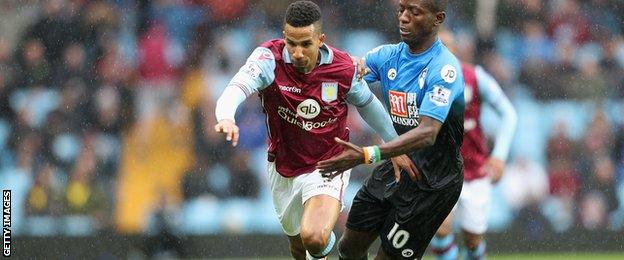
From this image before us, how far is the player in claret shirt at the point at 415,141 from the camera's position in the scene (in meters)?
7.79

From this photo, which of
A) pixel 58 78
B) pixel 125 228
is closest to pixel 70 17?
pixel 58 78

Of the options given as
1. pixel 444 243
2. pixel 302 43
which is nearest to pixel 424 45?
pixel 302 43

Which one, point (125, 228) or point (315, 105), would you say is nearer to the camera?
point (315, 105)

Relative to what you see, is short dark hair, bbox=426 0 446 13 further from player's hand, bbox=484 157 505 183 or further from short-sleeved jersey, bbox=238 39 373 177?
player's hand, bbox=484 157 505 183

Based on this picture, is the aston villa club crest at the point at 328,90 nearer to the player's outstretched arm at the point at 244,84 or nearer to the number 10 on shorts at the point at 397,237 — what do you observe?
the player's outstretched arm at the point at 244,84

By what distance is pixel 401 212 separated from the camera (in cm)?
815

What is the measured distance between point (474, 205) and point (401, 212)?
305 cm

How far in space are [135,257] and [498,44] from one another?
5.19m

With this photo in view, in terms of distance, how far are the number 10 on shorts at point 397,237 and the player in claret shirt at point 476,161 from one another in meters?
2.57

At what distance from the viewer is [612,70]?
1555 centimetres

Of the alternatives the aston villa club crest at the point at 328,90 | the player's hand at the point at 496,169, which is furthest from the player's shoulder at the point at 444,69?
A: the player's hand at the point at 496,169

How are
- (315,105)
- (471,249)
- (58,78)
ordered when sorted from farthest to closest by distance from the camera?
(58,78)
(471,249)
(315,105)

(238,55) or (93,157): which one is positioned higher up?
(238,55)

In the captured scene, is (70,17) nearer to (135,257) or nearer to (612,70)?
(135,257)
